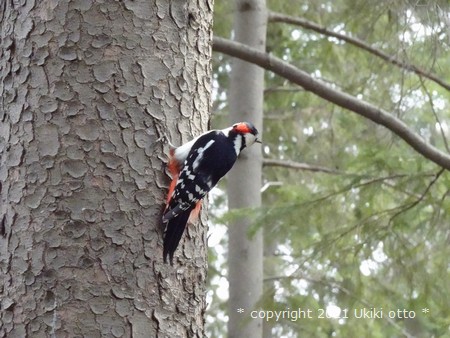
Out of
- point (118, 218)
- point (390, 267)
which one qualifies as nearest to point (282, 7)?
point (390, 267)

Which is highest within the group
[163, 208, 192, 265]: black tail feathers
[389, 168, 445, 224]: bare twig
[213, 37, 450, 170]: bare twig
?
[213, 37, 450, 170]: bare twig

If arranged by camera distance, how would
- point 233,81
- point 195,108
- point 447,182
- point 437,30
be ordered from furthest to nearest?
1. point 233,81
2. point 447,182
3. point 437,30
4. point 195,108

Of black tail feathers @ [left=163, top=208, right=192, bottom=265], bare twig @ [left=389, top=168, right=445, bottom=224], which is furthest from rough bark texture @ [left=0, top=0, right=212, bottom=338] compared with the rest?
bare twig @ [left=389, top=168, right=445, bottom=224]

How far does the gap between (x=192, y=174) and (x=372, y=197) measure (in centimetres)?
245

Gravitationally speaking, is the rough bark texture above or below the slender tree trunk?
below

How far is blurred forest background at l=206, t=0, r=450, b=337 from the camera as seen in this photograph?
470cm

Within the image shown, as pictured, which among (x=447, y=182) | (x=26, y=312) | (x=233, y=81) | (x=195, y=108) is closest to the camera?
(x=26, y=312)

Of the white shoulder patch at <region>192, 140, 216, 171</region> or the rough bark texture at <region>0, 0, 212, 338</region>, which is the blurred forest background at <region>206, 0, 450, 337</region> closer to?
the white shoulder patch at <region>192, 140, 216, 171</region>

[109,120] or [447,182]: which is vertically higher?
[447,182]

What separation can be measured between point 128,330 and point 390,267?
3075 millimetres

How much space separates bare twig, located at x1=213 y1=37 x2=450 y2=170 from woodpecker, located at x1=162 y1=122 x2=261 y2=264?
3.52 feet

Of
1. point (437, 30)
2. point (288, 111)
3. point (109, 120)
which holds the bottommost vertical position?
point (109, 120)

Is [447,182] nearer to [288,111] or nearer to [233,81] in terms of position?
[233,81]

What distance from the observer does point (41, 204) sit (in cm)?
254
